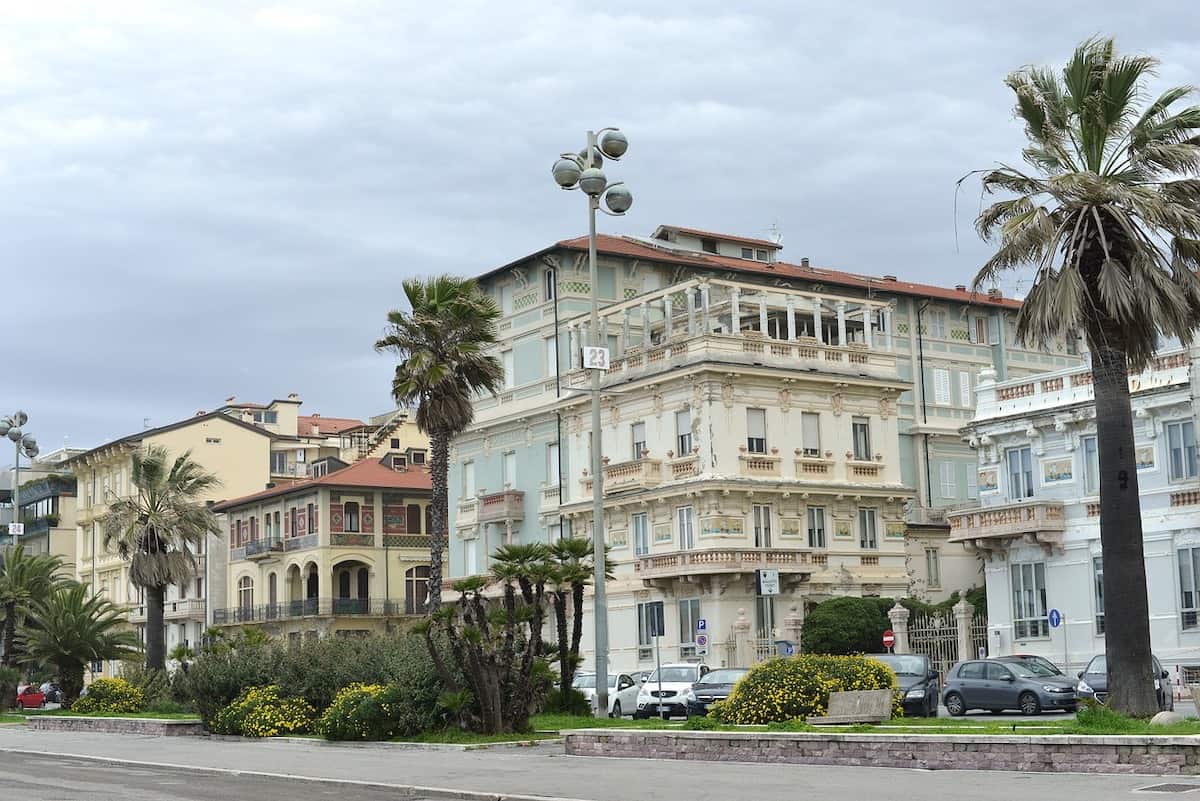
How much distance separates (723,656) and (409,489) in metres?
32.1

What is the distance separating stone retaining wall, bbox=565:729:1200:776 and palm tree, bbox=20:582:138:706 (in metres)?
31.0

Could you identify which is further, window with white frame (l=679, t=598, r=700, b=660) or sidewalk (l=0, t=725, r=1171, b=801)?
window with white frame (l=679, t=598, r=700, b=660)

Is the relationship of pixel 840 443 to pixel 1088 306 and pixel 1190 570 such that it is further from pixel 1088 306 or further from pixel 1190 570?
pixel 1088 306

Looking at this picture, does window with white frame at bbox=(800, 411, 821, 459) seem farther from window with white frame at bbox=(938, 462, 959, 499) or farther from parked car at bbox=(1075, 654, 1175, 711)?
parked car at bbox=(1075, 654, 1175, 711)


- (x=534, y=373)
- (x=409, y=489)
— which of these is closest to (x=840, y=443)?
(x=534, y=373)

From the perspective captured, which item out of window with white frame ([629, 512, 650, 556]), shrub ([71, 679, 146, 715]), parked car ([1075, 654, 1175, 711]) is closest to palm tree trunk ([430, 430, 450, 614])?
shrub ([71, 679, 146, 715])

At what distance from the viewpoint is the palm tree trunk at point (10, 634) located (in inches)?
2207

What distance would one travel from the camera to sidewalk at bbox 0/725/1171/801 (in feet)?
58.5

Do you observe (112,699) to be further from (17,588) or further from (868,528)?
(868,528)

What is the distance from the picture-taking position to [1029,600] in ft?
154

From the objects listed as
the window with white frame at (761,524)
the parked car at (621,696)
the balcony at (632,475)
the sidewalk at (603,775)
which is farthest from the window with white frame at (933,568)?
the sidewalk at (603,775)

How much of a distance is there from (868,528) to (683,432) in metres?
7.99

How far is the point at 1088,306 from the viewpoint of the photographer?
22.9m

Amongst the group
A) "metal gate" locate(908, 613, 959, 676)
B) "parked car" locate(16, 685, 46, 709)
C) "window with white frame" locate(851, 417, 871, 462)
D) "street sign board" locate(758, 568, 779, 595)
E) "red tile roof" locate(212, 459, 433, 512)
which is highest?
"red tile roof" locate(212, 459, 433, 512)
